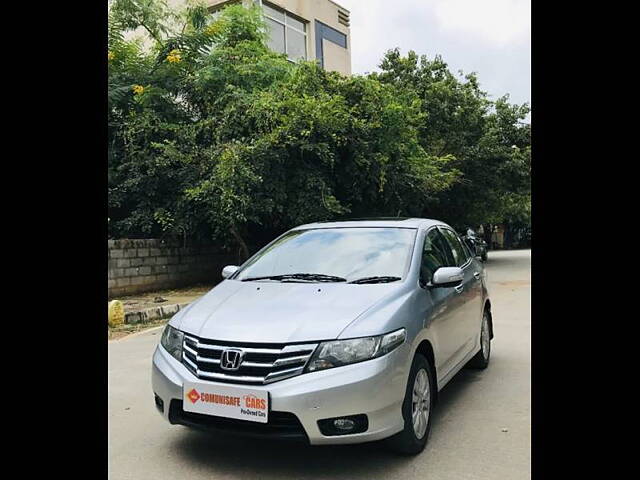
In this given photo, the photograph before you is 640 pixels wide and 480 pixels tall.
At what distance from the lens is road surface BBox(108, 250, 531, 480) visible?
337 centimetres

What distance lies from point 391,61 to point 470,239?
7.76 m

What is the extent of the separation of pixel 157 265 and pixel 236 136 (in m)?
3.48

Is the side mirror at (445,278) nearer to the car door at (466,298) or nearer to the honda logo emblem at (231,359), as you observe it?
the car door at (466,298)

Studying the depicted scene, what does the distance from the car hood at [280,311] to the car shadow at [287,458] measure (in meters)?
0.82

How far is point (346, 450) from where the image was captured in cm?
367

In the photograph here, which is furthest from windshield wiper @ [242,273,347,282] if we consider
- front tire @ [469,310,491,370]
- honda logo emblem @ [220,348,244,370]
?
front tire @ [469,310,491,370]

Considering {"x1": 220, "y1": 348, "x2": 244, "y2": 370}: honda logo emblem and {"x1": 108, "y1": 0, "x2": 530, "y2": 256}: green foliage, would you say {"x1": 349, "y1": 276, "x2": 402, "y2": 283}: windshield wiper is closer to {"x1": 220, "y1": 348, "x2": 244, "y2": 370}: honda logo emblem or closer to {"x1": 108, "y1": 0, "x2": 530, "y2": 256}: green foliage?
{"x1": 220, "y1": 348, "x2": 244, "y2": 370}: honda logo emblem

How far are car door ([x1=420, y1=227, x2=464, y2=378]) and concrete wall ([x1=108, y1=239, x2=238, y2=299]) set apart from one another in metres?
8.73

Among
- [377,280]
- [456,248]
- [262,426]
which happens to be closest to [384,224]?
[377,280]
